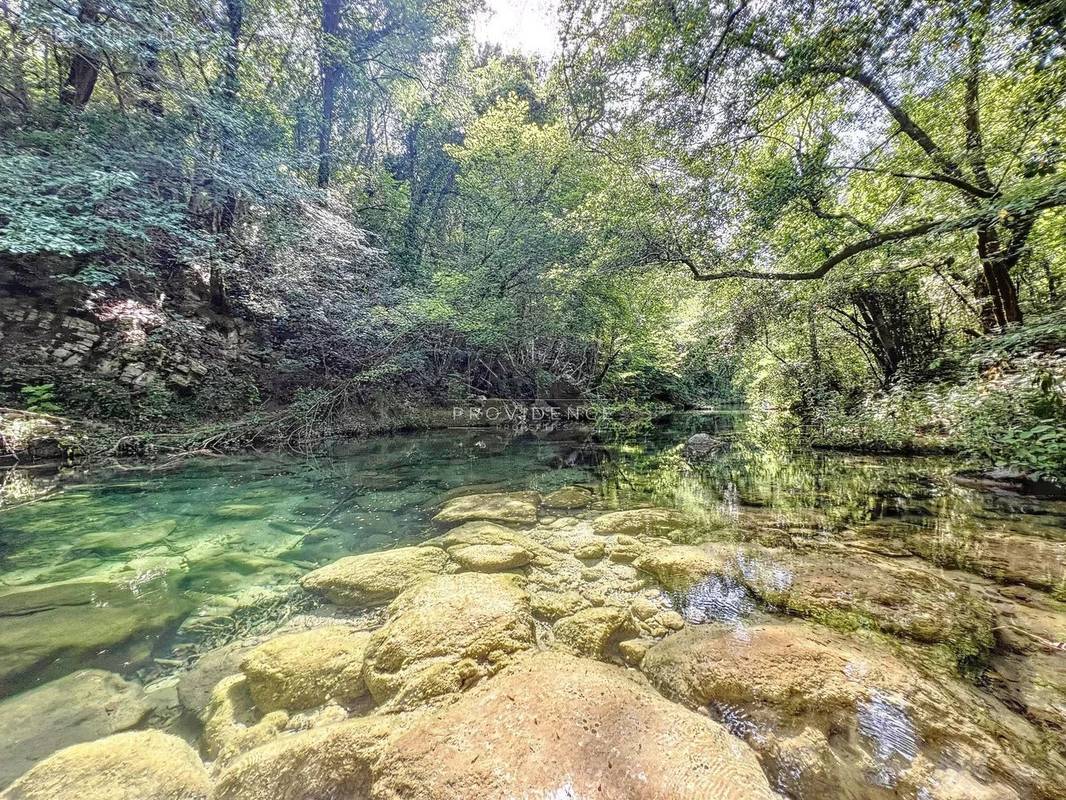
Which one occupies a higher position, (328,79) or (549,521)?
(328,79)

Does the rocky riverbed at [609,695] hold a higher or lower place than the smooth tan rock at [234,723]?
higher

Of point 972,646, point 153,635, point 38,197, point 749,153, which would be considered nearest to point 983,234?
point 749,153

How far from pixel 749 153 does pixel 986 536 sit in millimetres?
5889

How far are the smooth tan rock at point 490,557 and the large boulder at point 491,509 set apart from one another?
0.99 metres

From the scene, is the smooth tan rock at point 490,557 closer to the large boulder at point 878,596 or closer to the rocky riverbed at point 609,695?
the rocky riverbed at point 609,695

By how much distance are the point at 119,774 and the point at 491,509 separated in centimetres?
336

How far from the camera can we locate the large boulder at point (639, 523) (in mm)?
3928

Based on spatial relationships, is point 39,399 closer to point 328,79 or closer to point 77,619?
point 77,619

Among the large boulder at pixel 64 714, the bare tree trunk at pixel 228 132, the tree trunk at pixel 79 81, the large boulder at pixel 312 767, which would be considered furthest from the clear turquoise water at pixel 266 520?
the tree trunk at pixel 79 81

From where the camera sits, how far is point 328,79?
42.1 ft

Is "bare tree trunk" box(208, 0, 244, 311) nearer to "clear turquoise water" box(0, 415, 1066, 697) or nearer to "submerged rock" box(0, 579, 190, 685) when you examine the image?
"clear turquoise water" box(0, 415, 1066, 697)

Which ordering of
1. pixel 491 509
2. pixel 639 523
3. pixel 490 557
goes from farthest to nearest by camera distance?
pixel 491 509 → pixel 639 523 → pixel 490 557

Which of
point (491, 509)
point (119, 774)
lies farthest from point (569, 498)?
point (119, 774)

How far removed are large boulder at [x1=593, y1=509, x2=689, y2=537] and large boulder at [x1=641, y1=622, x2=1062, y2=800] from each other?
1.90 meters
